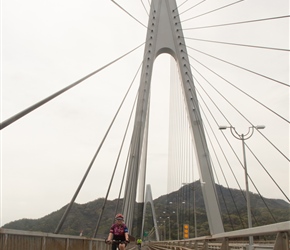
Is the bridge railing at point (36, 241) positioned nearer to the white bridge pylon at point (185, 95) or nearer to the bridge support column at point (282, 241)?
the bridge support column at point (282, 241)

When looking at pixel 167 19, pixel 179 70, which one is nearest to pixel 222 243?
pixel 179 70

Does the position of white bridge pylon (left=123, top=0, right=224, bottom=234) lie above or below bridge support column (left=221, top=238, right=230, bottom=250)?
above

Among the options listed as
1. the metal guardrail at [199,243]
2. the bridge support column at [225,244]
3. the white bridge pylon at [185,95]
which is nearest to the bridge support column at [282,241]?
the metal guardrail at [199,243]

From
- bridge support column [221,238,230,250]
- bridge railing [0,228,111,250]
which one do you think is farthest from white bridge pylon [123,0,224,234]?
bridge support column [221,238,230,250]

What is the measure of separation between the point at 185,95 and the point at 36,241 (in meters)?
13.4

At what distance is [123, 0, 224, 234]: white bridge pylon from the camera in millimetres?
16188

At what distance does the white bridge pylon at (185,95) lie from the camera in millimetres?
16188

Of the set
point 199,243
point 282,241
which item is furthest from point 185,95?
point 282,241

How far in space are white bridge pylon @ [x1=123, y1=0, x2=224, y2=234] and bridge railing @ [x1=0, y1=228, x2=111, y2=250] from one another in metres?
7.84

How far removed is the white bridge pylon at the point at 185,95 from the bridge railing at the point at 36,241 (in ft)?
25.7

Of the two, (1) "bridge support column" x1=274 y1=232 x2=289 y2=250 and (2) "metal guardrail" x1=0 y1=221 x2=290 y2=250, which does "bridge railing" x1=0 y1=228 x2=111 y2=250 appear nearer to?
(2) "metal guardrail" x1=0 y1=221 x2=290 y2=250

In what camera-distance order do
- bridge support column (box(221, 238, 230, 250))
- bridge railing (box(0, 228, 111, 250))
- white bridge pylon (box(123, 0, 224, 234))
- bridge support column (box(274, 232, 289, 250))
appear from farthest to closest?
white bridge pylon (box(123, 0, 224, 234)) < bridge support column (box(221, 238, 230, 250)) < bridge railing (box(0, 228, 111, 250)) < bridge support column (box(274, 232, 289, 250))

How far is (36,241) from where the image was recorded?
5.55 m

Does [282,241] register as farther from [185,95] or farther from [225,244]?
[185,95]
